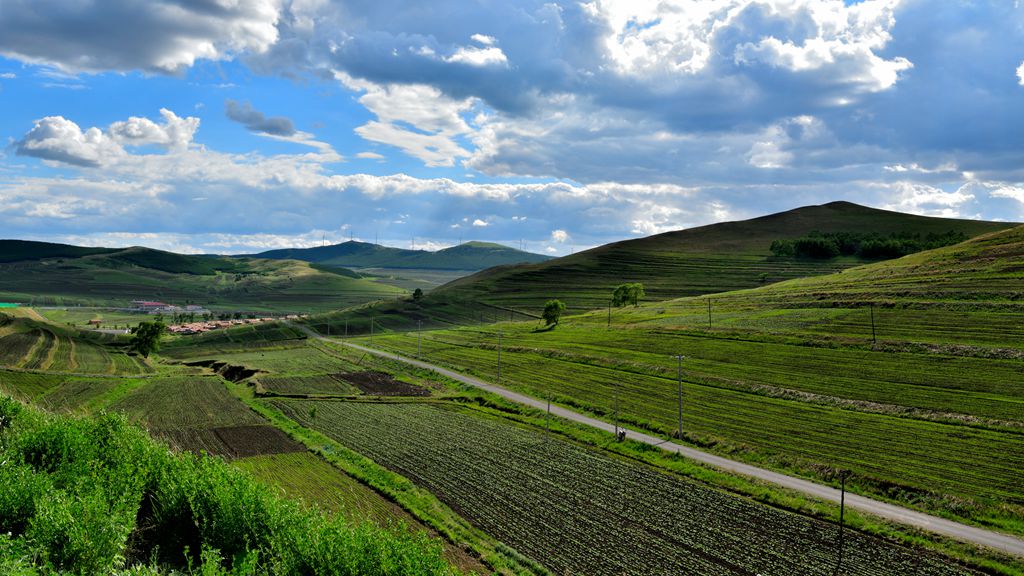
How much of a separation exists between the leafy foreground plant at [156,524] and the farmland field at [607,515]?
10969mm

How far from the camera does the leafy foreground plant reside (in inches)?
972

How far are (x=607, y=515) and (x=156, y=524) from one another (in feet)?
88.3

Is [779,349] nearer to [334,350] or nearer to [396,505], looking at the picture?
[396,505]

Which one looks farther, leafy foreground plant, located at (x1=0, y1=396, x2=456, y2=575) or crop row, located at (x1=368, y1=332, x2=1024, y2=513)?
crop row, located at (x1=368, y1=332, x2=1024, y2=513)

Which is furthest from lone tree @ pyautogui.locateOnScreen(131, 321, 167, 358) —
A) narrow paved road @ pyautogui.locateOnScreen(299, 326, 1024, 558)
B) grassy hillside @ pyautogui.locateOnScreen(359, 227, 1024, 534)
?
narrow paved road @ pyautogui.locateOnScreen(299, 326, 1024, 558)

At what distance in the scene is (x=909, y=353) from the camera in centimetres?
7644

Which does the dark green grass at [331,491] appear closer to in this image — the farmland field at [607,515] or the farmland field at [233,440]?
the farmland field at [233,440]

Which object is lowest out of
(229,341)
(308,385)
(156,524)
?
(229,341)

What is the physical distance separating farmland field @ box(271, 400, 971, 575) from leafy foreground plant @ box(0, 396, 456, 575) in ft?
36.0

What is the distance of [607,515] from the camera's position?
3978 centimetres

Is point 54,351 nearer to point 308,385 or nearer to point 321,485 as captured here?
point 308,385

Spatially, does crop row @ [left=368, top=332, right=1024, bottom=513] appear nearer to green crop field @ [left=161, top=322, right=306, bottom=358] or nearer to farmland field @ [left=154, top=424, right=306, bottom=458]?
farmland field @ [left=154, top=424, right=306, bottom=458]

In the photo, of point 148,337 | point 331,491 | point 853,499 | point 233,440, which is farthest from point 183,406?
point 853,499

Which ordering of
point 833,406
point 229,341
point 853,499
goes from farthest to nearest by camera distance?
point 229,341 → point 833,406 → point 853,499
